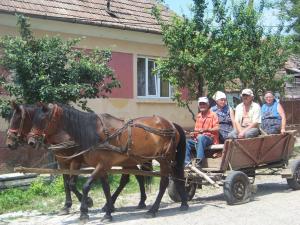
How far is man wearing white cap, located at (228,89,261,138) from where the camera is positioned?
358 inches

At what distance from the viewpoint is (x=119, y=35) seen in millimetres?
14422

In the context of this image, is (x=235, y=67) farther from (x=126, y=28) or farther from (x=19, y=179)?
(x=19, y=179)

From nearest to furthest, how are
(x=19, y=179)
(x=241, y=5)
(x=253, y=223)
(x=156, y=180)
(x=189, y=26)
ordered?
(x=253, y=223) → (x=19, y=179) → (x=156, y=180) → (x=189, y=26) → (x=241, y=5)

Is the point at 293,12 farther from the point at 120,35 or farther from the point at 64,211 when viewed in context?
the point at 64,211

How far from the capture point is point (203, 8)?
12773 mm

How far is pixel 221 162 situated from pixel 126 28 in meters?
6.76

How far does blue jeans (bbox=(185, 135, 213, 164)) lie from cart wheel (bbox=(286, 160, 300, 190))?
183 cm

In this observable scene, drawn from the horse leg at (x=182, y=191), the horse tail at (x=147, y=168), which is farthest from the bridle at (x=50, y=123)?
the horse leg at (x=182, y=191)

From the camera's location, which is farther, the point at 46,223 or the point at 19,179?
the point at 19,179

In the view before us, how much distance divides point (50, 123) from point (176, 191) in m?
2.72

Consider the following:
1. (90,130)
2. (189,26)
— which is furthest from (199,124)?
(189,26)

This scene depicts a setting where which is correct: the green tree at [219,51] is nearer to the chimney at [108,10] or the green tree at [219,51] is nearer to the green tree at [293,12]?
the chimney at [108,10]

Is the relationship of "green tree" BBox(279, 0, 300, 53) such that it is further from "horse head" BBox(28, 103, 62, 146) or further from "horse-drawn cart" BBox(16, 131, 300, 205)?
"horse head" BBox(28, 103, 62, 146)

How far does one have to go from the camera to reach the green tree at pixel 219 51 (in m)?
12.3
